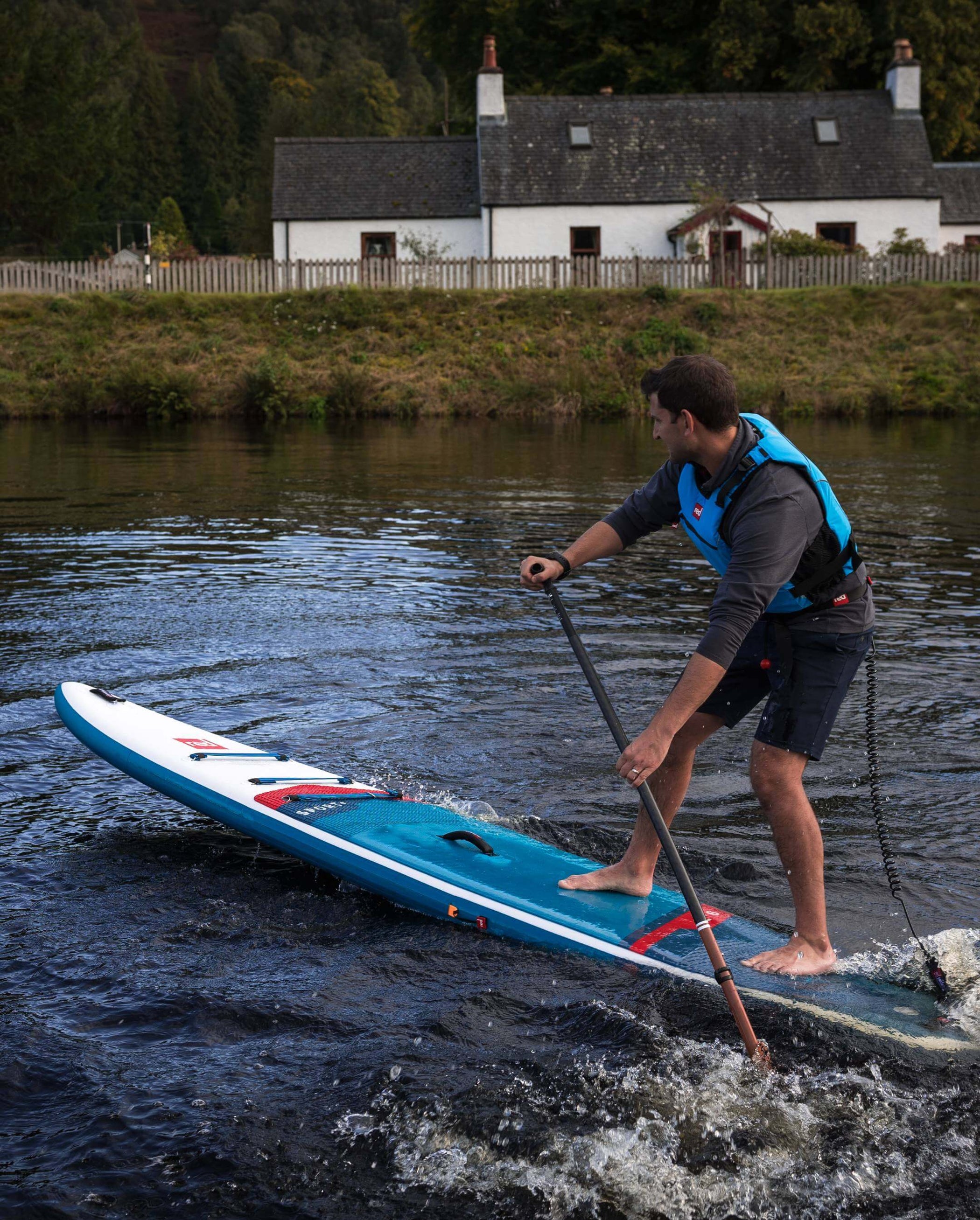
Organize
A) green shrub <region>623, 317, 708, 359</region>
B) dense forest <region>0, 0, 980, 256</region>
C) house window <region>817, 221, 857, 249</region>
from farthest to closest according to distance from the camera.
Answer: dense forest <region>0, 0, 980, 256</region>, house window <region>817, 221, 857, 249</region>, green shrub <region>623, 317, 708, 359</region>

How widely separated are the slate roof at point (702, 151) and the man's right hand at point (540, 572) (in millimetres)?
32767

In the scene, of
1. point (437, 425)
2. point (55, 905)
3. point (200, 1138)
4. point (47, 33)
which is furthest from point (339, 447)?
point (47, 33)

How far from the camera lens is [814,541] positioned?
394 cm

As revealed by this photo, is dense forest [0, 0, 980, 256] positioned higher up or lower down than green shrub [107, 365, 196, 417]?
higher up

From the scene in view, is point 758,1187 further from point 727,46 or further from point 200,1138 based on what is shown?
point 727,46

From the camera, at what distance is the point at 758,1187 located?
3.32 metres

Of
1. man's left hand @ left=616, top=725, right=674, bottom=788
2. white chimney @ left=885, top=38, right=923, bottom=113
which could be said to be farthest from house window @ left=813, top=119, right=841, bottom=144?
man's left hand @ left=616, top=725, right=674, bottom=788

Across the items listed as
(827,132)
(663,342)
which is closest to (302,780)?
(663,342)

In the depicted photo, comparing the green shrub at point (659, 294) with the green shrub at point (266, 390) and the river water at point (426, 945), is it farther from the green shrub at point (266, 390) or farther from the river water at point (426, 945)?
the river water at point (426, 945)

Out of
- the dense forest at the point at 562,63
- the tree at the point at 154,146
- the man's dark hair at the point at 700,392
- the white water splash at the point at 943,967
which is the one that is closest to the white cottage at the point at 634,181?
the dense forest at the point at 562,63

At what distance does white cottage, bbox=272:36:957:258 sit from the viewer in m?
35.8

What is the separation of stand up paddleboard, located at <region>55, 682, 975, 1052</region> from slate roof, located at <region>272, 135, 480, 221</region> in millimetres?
32596

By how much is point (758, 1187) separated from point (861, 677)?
4769mm

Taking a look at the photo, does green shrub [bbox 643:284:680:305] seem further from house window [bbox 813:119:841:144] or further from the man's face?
the man's face
